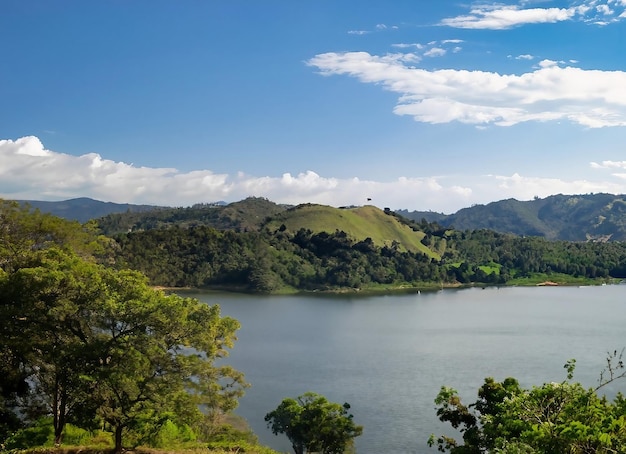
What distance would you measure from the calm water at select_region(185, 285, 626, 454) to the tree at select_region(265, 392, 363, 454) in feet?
11.0

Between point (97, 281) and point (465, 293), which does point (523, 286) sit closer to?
point (465, 293)

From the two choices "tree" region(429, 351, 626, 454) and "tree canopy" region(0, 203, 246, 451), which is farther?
"tree canopy" region(0, 203, 246, 451)

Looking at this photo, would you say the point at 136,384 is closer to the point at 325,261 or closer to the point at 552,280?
the point at 325,261

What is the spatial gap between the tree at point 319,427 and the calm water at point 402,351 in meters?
3.35

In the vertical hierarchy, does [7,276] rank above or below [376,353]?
above

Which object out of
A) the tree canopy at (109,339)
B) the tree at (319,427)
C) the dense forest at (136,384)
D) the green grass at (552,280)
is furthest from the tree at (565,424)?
the green grass at (552,280)

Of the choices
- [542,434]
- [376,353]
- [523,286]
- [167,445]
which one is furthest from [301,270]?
[542,434]

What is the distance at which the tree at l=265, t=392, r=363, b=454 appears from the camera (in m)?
31.0

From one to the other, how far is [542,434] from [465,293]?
13534 centimetres

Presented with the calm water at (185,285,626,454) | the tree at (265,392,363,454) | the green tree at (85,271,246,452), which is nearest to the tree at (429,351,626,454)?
the green tree at (85,271,246,452)

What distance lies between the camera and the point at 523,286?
16425 cm

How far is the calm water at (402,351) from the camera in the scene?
40719 mm

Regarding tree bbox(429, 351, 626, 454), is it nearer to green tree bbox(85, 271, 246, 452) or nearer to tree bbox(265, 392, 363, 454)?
green tree bbox(85, 271, 246, 452)

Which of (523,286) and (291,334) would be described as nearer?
(291,334)
